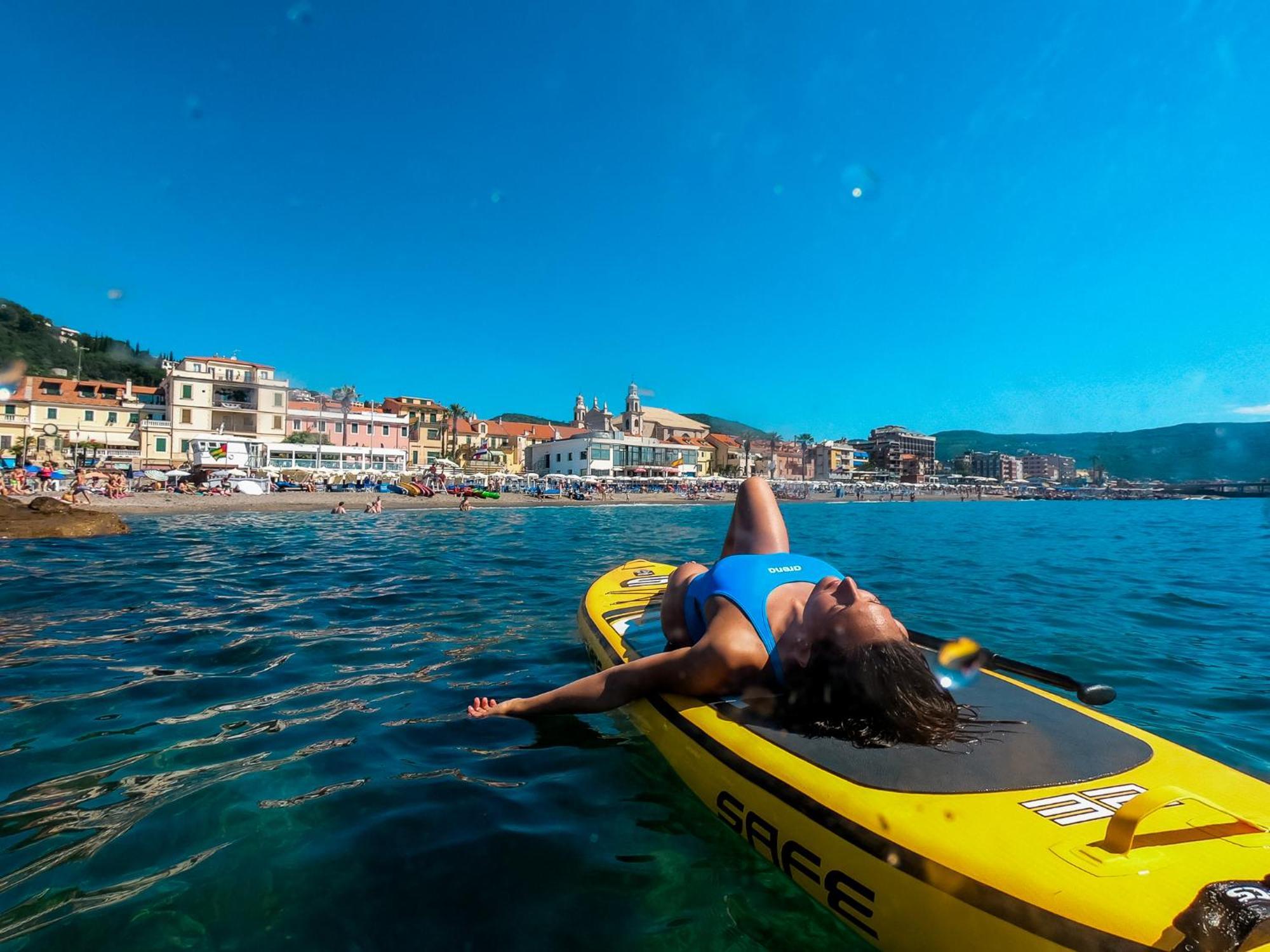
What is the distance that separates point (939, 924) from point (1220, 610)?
10.1 metres

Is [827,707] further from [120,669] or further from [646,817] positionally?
[120,669]

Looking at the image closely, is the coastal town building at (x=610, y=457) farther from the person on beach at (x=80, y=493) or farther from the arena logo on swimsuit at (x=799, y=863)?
the arena logo on swimsuit at (x=799, y=863)

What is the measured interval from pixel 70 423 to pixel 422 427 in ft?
108

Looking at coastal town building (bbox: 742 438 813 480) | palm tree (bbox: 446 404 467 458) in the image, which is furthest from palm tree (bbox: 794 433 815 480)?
palm tree (bbox: 446 404 467 458)

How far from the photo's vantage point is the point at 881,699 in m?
2.76

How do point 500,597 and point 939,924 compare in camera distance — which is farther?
point 500,597

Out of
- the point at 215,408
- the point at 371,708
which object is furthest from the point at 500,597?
the point at 215,408

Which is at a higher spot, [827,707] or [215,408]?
[215,408]

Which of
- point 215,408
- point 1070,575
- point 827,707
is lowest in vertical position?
point 1070,575

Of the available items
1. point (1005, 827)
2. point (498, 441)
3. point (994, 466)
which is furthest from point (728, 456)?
point (1005, 827)

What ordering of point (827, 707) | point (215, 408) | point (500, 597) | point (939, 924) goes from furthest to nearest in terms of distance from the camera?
point (215, 408)
point (500, 597)
point (827, 707)
point (939, 924)

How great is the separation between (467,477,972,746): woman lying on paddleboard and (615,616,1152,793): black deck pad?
0.37ft

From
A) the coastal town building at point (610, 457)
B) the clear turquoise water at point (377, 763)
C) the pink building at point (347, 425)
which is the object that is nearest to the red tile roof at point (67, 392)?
the pink building at point (347, 425)

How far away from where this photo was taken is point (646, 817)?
3.17m
